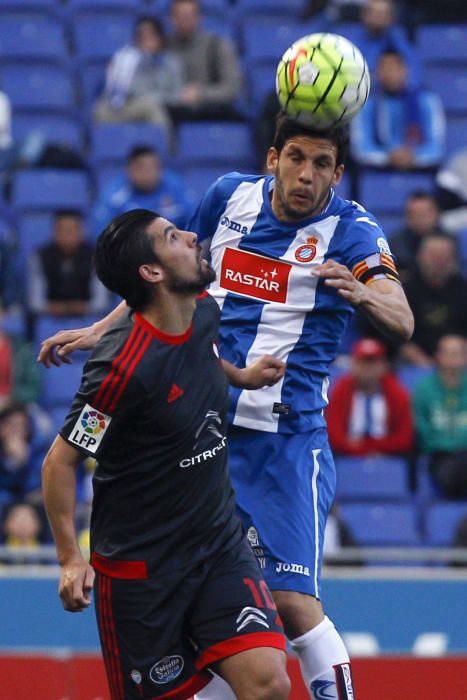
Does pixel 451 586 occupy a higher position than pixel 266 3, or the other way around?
pixel 266 3

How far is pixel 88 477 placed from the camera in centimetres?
909

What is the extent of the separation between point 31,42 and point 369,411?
5.10 metres

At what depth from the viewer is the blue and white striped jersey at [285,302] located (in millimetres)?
5516

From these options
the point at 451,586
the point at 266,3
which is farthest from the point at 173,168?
the point at 451,586

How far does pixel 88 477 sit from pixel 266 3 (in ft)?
19.6

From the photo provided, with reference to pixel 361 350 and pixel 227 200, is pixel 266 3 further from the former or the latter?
pixel 227 200

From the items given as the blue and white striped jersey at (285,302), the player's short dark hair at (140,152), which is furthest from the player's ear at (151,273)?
the player's short dark hair at (140,152)

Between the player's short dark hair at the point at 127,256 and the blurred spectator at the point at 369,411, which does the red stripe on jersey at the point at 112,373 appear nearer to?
the player's short dark hair at the point at 127,256

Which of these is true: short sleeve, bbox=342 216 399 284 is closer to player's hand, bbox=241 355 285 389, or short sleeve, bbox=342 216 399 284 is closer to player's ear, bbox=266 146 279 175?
player's ear, bbox=266 146 279 175

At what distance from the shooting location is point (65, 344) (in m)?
5.36

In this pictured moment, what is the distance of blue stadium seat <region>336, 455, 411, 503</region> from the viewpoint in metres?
9.34

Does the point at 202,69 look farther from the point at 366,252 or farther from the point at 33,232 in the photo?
the point at 366,252

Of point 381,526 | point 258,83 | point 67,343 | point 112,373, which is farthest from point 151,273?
point 258,83

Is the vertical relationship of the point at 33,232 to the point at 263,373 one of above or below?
below
